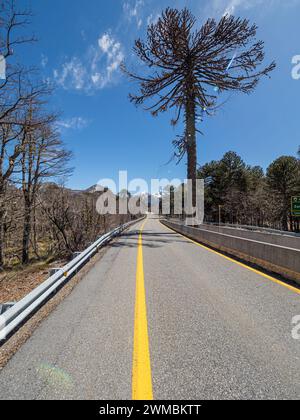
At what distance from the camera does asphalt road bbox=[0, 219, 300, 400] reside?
2029 millimetres

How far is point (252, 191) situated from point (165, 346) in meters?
45.1

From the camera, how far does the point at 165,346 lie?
8.86 ft

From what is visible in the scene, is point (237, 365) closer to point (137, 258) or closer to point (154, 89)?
point (137, 258)

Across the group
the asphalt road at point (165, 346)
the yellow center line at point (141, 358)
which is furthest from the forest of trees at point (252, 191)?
the yellow center line at point (141, 358)

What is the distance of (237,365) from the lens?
232cm

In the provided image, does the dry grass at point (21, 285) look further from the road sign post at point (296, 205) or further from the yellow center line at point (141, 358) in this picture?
the road sign post at point (296, 205)

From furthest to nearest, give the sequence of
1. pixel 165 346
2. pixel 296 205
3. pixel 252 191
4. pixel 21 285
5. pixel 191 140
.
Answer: pixel 252 191 < pixel 191 140 < pixel 296 205 < pixel 21 285 < pixel 165 346

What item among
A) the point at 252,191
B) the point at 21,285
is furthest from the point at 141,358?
the point at 252,191

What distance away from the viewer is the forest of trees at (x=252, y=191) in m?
32.8

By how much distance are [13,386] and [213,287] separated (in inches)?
152

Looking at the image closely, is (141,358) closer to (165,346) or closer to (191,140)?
(165,346)

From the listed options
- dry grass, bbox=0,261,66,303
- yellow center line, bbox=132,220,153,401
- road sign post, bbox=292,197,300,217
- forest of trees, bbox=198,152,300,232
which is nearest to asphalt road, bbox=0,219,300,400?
yellow center line, bbox=132,220,153,401

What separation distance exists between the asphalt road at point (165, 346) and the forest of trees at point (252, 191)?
33637 millimetres

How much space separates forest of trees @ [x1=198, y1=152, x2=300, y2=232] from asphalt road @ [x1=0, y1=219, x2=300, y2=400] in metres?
33.6
